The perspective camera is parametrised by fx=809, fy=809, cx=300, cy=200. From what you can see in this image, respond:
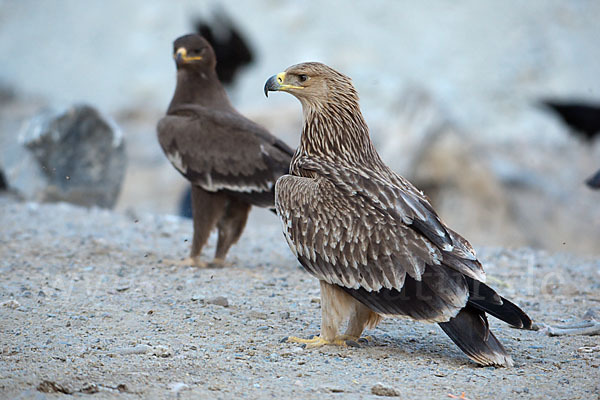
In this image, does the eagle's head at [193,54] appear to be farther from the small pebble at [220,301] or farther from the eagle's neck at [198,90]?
the small pebble at [220,301]

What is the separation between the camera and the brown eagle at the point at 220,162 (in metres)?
7.02

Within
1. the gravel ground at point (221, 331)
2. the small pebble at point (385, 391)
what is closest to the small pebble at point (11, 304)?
the gravel ground at point (221, 331)

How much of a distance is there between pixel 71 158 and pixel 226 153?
3.44 meters

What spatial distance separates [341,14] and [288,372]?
44.6ft

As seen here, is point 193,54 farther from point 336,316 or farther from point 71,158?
point 336,316

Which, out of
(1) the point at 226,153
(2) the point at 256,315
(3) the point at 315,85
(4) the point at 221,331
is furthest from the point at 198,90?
(4) the point at 221,331

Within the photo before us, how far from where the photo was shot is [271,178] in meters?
6.97

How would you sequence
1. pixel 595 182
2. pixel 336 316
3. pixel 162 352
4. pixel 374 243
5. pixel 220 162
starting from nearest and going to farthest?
pixel 162 352 < pixel 374 243 < pixel 336 316 < pixel 220 162 < pixel 595 182

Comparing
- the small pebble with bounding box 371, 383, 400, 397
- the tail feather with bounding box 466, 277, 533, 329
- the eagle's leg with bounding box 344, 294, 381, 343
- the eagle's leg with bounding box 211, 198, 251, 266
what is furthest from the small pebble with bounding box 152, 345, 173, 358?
the eagle's leg with bounding box 211, 198, 251, 266

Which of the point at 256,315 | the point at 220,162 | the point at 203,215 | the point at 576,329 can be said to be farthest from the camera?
the point at 203,215

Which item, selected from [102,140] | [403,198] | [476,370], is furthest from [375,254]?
[102,140]

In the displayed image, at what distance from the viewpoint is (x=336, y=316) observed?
4.98m

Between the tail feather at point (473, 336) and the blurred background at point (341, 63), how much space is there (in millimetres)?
9798

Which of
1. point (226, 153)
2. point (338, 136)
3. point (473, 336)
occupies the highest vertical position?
point (338, 136)
